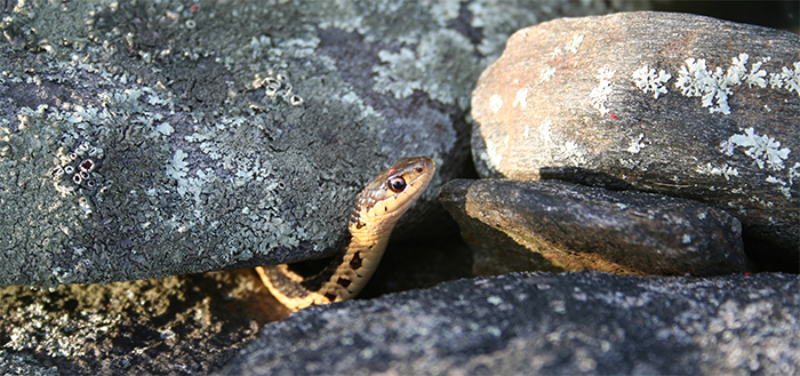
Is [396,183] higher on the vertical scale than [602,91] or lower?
lower

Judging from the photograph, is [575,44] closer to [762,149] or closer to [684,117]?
[684,117]

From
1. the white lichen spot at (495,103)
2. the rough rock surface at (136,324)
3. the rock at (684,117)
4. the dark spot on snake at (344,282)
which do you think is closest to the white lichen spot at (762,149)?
the rock at (684,117)

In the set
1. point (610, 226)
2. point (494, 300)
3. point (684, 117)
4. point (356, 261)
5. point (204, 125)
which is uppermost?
point (684, 117)

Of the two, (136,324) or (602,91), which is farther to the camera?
(136,324)

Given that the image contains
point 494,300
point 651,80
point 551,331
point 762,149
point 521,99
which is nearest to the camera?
point 551,331

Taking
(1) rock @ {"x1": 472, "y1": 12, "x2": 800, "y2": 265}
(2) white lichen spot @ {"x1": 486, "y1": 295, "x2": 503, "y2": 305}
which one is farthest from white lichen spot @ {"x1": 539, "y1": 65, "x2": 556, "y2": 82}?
(2) white lichen spot @ {"x1": 486, "y1": 295, "x2": 503, "y2": 305}

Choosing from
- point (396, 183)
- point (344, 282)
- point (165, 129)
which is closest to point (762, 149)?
point (396, 183)

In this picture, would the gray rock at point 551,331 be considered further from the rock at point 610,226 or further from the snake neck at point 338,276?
the snake neck at point 338,276
